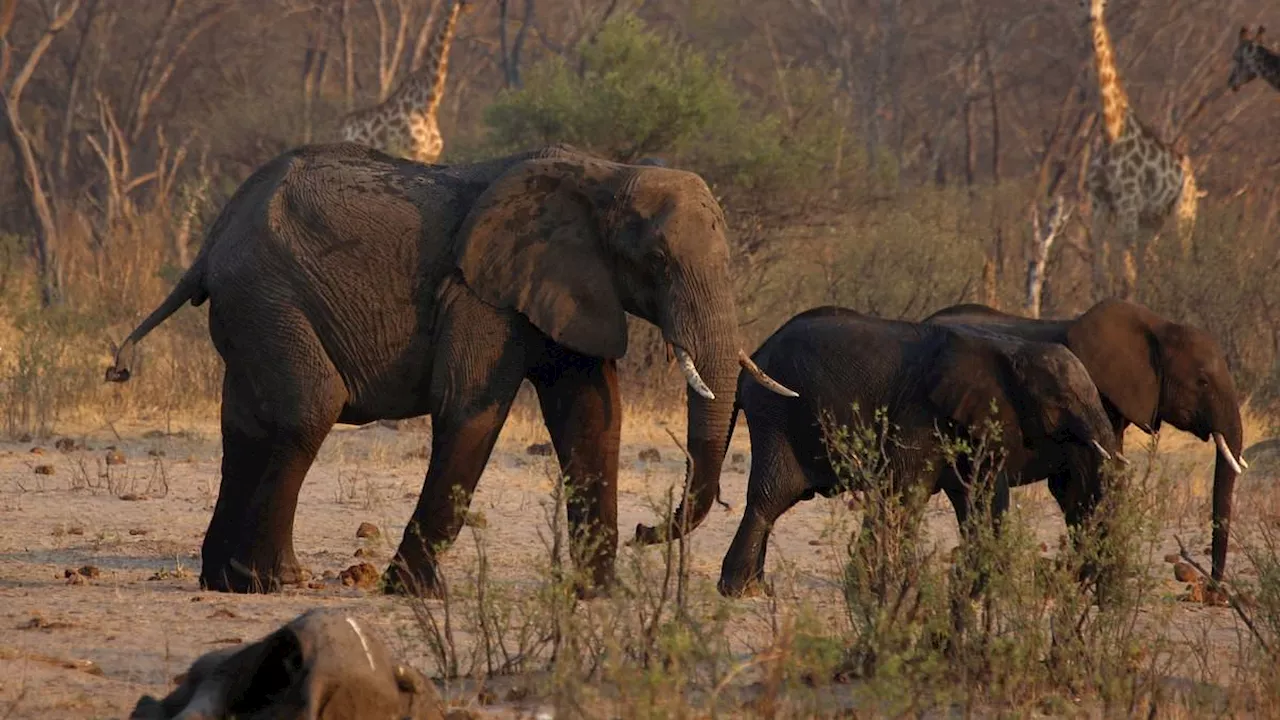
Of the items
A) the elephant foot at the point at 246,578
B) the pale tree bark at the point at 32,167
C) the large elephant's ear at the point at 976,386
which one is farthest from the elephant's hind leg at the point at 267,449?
the pale tree bark at the point at 32,167

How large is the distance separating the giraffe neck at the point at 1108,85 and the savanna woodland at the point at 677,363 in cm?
4

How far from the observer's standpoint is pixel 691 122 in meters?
16.5

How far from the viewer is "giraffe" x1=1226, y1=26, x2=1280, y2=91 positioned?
16.4m

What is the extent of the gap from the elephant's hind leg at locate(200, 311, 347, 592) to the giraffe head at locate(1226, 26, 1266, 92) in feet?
34.9

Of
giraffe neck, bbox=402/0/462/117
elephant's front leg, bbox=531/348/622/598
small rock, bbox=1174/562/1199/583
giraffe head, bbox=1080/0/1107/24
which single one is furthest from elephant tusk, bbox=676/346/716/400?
giraffe neck, bbox=402/0/462/117

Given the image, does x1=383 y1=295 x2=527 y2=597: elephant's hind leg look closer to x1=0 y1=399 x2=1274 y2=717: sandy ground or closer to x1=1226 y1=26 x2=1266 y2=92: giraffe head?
x1=0 y1=399 x2=1274 y2=717: sandy ground

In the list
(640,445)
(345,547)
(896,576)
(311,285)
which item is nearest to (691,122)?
(640,445)

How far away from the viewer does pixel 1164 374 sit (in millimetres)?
9312

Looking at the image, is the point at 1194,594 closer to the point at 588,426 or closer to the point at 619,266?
the point at 588,426

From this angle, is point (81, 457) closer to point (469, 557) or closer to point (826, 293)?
point (469, 557)

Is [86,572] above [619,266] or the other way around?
the other way around

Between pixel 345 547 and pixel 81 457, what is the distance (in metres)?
2.72

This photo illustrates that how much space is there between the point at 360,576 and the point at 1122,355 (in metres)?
3.45

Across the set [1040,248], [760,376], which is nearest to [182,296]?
[760,376]
